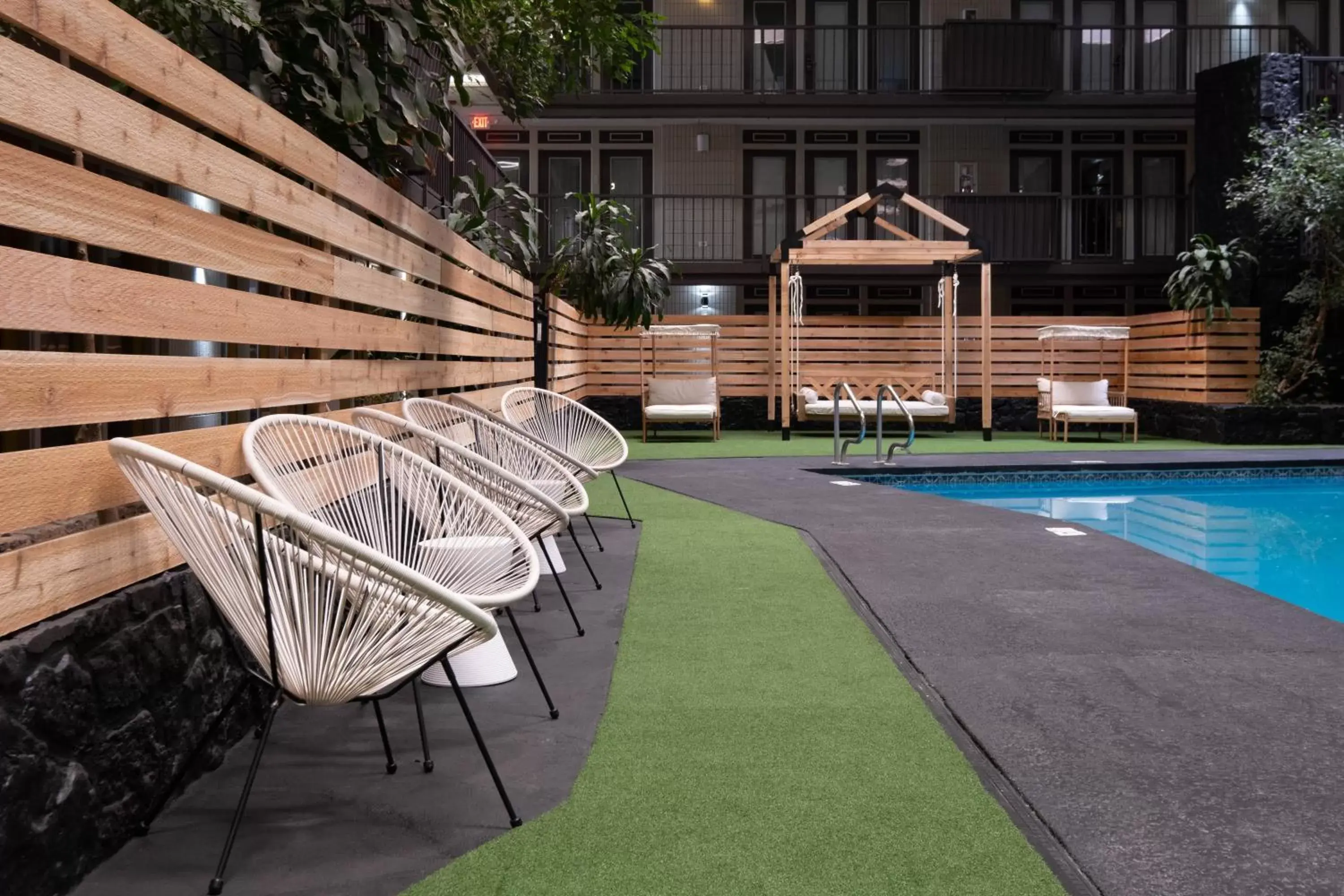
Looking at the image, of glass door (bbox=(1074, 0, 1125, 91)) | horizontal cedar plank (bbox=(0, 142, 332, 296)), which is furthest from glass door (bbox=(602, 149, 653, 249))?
horizontal cedar plank (bbox=(0, 142, 332, 296))

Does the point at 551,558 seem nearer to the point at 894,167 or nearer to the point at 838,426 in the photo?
the point at 838,426

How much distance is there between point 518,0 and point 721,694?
4737 millimetres

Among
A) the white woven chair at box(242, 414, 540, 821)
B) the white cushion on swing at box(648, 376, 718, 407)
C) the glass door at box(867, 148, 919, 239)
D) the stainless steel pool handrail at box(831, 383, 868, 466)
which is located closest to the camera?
the white woven chair at box(242, 414, 540, 821)

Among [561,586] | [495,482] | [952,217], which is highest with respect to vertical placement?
[952,217]

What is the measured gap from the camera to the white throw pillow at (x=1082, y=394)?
44.9 feet

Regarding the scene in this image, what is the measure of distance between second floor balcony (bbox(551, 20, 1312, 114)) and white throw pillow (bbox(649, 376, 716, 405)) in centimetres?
487

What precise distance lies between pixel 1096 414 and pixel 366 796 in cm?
1209

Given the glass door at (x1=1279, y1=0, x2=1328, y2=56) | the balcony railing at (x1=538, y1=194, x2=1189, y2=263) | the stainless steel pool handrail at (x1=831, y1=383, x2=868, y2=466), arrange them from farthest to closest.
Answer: the glass door at (x1=1279, y1=0, x2=1328, y2=56) < the balcony railing at (x1=538, y1=194, x2=1189, y2=263) < the stainless steel pool handrail at (x1=831, y1=383, x2=868, y2=466)

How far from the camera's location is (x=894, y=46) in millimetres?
18422

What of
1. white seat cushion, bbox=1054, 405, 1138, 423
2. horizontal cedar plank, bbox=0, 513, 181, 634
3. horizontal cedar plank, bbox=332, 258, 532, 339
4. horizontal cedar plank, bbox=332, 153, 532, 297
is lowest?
horizontal cedar plank, bbox=0, 513, 181, 634

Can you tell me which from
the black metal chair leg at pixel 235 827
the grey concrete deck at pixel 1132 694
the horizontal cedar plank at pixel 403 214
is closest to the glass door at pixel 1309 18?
the grey concrete deck at pixel 1132 694

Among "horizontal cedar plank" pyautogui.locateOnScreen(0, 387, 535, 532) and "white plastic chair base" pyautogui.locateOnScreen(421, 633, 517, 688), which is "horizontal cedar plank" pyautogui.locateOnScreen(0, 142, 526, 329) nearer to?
"horizontal cedar plank" pyautogui.locateOnScreen(0, 387, 535, 532)

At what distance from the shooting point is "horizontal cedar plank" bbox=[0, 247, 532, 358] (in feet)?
5.92

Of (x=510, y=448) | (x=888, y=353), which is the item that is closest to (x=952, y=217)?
(x=888, y=353)
